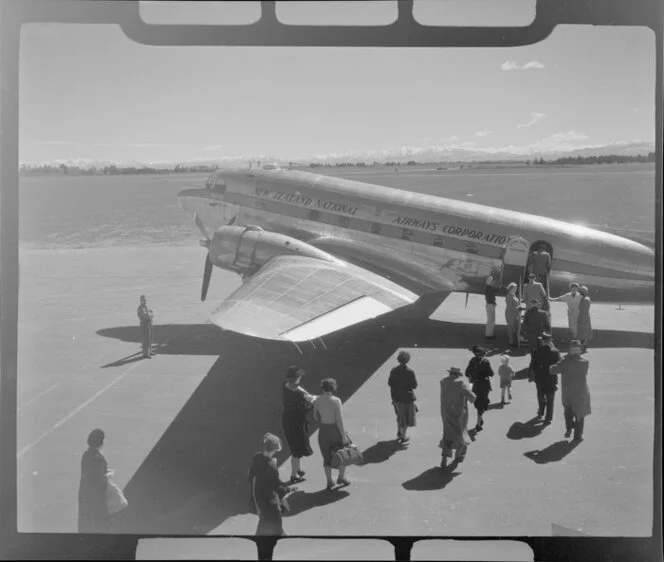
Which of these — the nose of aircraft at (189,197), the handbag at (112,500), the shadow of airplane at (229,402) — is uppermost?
the nose of aircraft at (189,197)

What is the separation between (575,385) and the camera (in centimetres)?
1002

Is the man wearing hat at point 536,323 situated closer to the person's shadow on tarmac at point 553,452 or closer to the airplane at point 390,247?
the person's shadow on tarmac at point 553,452

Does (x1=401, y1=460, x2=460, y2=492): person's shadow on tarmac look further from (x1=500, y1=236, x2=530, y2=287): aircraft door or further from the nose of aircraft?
the nose of aircraft

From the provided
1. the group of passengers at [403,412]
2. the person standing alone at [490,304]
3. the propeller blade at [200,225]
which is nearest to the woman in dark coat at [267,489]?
the group of passengers at [403,412]

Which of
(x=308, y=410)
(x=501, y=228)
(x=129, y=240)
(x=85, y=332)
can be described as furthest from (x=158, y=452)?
(x=129, y=240)

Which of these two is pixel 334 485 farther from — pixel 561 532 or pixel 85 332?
pixel 85 332

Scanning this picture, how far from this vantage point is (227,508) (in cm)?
836

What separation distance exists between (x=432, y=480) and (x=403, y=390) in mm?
1416

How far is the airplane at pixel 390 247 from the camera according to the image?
14.5 metres

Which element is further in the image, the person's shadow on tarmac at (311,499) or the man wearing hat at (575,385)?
the man wearing hat at (575,385)

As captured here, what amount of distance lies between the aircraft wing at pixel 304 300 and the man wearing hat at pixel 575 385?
13.0 ft

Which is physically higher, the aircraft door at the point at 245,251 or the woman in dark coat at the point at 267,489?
the aircraft door at the point at 245,251

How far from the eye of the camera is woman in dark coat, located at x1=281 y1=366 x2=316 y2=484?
873 centimetres

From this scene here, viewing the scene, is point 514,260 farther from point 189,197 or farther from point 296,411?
point 189,197
